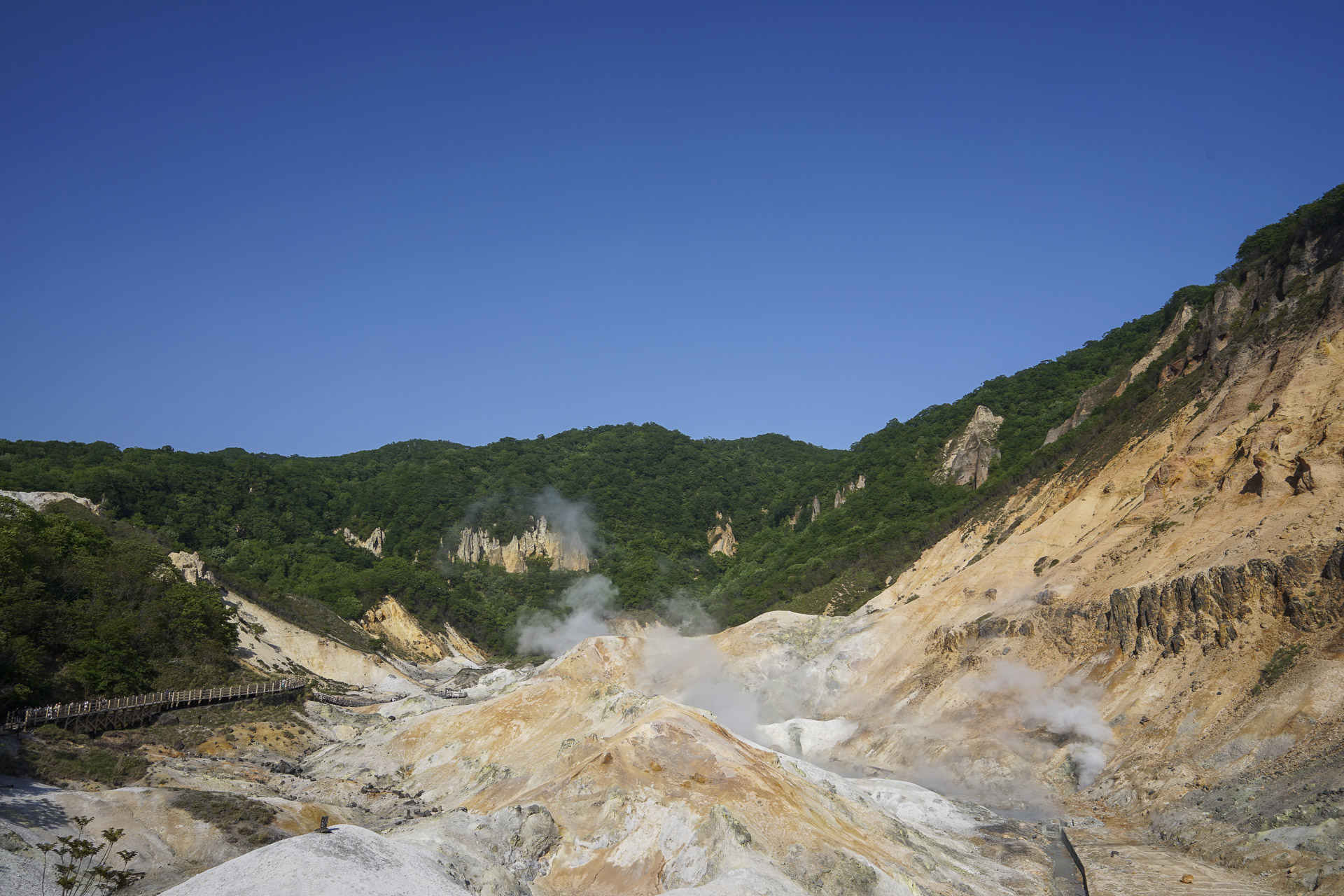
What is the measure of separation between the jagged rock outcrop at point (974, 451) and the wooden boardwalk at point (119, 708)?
5777 cm

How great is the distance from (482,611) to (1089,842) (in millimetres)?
73174

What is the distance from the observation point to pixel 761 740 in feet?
130

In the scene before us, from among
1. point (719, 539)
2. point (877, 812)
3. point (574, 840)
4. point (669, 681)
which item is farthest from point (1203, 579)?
point (719, 539)

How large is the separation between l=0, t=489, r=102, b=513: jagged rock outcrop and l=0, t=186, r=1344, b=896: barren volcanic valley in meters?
0.82

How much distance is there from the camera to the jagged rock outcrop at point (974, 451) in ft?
256

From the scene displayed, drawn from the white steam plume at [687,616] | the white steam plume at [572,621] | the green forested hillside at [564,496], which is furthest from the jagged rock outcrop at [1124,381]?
the white steam plume at [572,621]

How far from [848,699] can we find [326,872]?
106 feet

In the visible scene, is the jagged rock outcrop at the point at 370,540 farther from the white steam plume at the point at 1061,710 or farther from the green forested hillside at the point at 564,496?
the white steam plume at the point at 1061,710

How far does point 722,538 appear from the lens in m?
116

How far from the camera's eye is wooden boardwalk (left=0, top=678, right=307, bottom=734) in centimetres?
2952

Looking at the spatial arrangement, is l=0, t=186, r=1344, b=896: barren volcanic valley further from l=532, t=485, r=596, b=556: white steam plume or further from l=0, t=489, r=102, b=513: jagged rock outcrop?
l=532, t=485, r=596, b=556: white steam plume

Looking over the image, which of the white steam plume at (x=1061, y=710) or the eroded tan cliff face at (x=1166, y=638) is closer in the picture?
the eroded tan cliff face at (x=1166, y=638)

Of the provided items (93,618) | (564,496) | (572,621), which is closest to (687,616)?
(572,621)

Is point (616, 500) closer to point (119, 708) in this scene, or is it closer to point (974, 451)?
point (974, 451)
